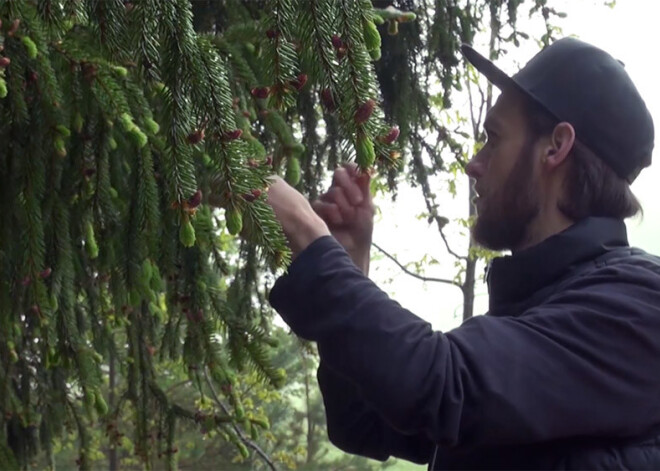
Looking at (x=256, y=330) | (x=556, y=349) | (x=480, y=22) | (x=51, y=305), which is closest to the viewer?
(x=556, y=349)

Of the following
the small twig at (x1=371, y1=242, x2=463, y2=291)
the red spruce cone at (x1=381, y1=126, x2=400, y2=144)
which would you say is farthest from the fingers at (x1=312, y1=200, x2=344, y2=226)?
the small twig at (x1=371, y1=242, x2=463, y2=291)

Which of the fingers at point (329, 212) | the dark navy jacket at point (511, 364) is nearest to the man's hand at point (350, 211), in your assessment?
the fingers at point (329, 212)

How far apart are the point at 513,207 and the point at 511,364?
0.38 metres

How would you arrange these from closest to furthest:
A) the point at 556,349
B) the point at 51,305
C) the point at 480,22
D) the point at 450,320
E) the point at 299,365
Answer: the point at 556,349, the point at 51,305, the point at 480,22, the point at 450,320, the point at 299,365

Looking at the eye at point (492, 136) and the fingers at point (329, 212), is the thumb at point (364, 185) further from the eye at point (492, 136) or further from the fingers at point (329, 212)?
the eye at point (492, 136)

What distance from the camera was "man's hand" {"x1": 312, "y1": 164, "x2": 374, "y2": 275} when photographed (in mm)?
1448

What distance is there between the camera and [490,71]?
1.59 metres

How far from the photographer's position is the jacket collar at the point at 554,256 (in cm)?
133

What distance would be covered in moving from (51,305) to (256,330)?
431 millimetres

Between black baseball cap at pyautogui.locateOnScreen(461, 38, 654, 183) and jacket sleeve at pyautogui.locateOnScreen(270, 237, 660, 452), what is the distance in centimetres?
27

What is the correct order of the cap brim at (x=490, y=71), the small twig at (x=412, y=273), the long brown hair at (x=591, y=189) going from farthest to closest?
the small twig at (x=412, y=273), the cap brim at (x=490, y=71), the long brown hair at (x=591, y=189)

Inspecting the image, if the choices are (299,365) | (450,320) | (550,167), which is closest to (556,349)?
(550,167)

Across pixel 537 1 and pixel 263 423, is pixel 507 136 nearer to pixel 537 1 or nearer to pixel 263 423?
pixel 263 423

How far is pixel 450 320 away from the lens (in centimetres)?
595
